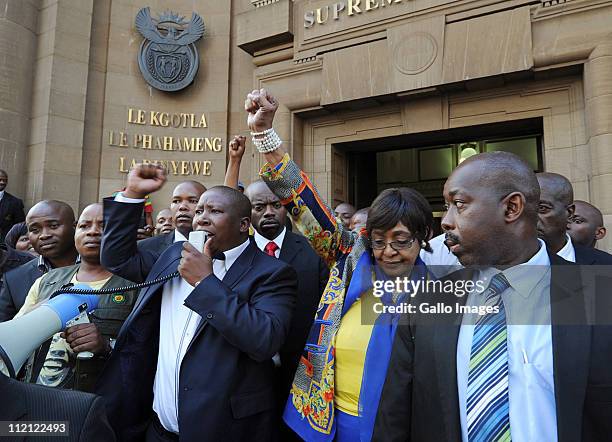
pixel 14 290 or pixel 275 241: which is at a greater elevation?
pixel 275 241

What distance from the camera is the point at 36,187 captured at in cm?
845

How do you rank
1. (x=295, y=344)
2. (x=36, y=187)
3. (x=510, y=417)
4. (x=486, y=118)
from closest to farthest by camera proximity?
(x=510, y=417) < (x=295, y=344) < (x=486, y=118) < (x=36, y=187)

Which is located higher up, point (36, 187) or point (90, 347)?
point (36, 187)

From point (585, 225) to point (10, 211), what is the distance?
8.33m

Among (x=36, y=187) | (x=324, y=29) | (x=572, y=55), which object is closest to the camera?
(x=572, y=55)

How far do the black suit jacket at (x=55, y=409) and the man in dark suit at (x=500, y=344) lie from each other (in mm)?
945

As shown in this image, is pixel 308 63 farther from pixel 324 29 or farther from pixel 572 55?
pixel 572 55

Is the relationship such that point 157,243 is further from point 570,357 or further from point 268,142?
point 570,357

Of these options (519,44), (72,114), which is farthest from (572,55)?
(72,114)

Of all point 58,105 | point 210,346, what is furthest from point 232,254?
point 58,105

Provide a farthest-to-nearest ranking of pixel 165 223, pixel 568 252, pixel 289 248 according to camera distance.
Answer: pixel 165 223
pixel 289 248
pixel 568 252

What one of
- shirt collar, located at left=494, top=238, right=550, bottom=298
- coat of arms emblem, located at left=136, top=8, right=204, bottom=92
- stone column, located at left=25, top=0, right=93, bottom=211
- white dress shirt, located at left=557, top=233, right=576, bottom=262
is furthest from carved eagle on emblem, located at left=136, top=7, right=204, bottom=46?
shirt collar, located at left=494, top=238, right=550, bottom=298

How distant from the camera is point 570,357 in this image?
4.13 feet

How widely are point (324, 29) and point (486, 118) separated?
2.99m
